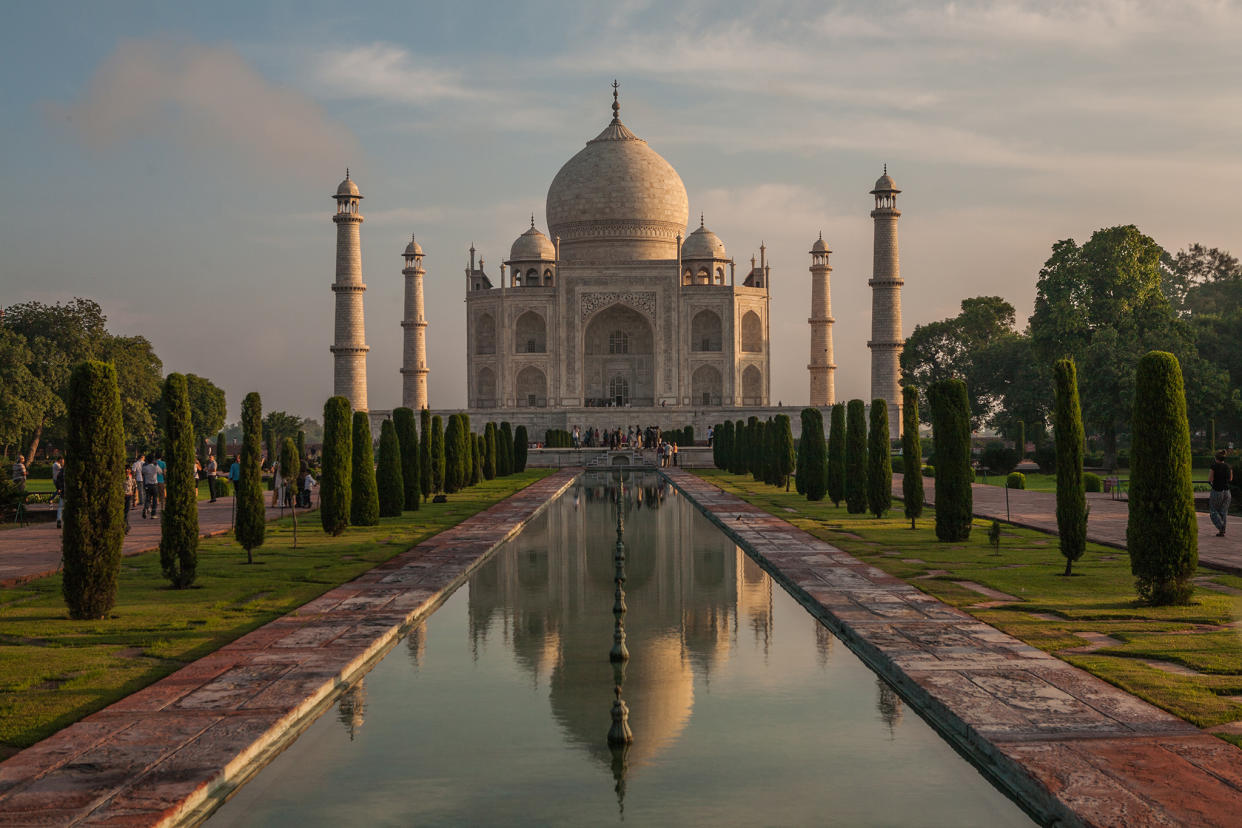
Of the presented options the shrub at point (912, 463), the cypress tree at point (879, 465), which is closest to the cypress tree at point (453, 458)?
the cypress tree at point (879, 465)

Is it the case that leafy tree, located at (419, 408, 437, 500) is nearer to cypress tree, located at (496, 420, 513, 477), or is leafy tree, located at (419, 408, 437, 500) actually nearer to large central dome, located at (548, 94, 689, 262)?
cypress tree, located at (496, 420, 513, 477)

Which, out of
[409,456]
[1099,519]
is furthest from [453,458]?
[1099,519]

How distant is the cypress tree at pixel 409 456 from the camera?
19.3 m

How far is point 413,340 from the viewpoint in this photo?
48094 millimetres

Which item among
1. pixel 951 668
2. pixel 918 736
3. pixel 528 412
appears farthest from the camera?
pixel 528 412

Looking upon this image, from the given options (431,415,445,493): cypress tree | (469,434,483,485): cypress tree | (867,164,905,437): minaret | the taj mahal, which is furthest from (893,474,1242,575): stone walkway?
the taj mahal

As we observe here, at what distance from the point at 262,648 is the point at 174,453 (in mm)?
3386

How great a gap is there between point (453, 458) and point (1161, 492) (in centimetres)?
1650

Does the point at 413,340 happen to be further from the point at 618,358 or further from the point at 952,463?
the point at 952,463

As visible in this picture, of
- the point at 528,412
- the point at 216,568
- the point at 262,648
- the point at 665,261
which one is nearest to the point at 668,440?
the point at 528,412

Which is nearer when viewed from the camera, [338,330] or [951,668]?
[951,668]

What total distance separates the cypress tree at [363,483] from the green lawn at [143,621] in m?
1.18

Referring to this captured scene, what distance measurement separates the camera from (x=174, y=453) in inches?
398

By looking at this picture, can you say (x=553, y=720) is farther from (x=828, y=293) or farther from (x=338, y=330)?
(x=828, y=293)
